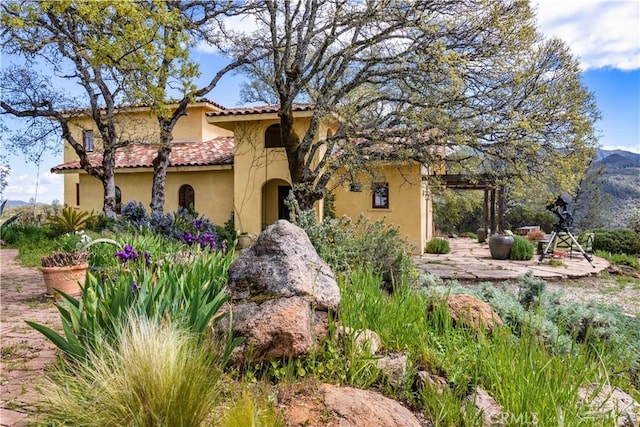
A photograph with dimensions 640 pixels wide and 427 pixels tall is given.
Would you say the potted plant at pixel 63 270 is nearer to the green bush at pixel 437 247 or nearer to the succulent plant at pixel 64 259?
the succulent plant at pixel 64 259

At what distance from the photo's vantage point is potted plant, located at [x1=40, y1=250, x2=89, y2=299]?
591cm

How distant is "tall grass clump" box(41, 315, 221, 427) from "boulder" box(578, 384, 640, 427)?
200 centimetres

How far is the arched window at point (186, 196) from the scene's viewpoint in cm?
1811

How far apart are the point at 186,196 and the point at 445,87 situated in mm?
11427

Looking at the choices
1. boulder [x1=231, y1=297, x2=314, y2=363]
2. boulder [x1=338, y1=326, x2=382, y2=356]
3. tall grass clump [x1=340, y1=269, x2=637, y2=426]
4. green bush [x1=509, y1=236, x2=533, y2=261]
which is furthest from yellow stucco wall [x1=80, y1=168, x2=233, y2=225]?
boulder [x1=231, y1=297, x2=314, y2=363]

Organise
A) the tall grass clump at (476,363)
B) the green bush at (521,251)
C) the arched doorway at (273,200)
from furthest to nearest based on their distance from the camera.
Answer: the arched doorway at (273,200), the green bush at (521,251), the tall grass clump at (476,363)

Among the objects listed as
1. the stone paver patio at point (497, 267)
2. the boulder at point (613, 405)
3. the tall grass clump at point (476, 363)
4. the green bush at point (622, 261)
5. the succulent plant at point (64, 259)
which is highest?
the succulent plant at point (64, 259)

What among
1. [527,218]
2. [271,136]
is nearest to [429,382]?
[271,136]

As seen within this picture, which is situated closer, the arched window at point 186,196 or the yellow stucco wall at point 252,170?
the yellow stucco wall at point 252,170

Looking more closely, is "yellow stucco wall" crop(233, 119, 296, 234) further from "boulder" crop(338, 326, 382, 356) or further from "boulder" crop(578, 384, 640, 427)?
"boulder" crop(578, 384, 640, 427)

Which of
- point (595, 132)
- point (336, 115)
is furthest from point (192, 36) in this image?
point (595, 132)

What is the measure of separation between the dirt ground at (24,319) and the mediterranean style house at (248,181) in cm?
652

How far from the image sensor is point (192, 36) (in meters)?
13.8

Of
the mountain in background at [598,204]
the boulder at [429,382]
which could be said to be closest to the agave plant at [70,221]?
the boulder at [429,382]
